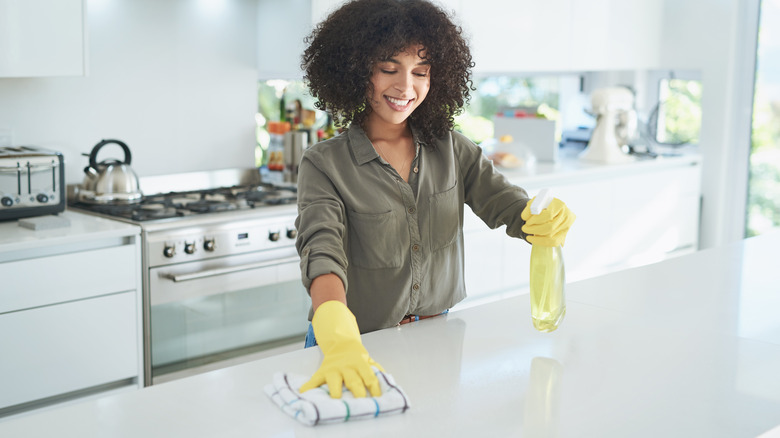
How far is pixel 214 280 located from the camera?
2.64 metres

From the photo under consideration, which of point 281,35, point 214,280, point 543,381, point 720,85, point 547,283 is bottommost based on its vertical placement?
point 214,280

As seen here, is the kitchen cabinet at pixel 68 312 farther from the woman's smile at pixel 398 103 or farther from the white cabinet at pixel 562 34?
the white cabinet at pixel 562 34

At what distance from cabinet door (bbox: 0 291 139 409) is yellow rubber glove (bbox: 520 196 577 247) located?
1409 millimetres

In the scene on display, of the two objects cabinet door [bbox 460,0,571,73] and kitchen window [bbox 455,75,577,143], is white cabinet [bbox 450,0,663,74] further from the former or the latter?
kitchen window [bbox 455,75,577,143]

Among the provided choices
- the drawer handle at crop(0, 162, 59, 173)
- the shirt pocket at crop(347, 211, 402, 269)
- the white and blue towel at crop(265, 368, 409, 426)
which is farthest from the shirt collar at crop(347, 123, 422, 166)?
the drawer handle at crop(0, 162, 59, 173)

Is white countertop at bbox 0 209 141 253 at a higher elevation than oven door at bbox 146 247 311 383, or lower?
higher

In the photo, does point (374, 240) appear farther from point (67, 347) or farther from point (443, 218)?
point (67, 347)

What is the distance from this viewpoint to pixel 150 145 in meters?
3.15

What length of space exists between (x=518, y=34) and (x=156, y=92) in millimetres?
1614

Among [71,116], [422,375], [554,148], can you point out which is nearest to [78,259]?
[71,116]

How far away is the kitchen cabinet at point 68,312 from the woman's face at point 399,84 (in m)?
1.12

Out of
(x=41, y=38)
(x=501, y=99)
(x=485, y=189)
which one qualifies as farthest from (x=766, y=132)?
(x=41, y=38)

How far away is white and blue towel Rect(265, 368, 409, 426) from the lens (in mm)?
1104

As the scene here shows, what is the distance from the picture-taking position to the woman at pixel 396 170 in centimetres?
158
